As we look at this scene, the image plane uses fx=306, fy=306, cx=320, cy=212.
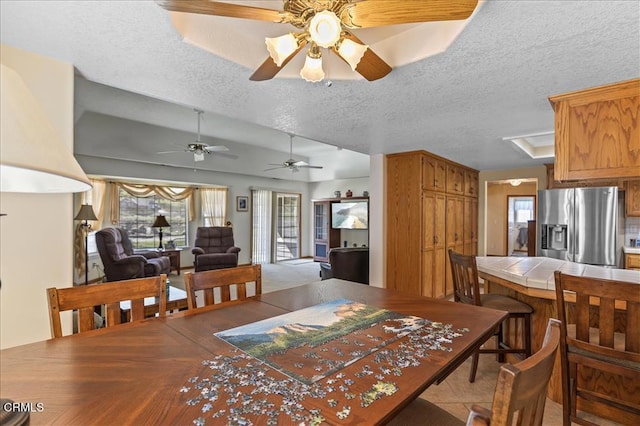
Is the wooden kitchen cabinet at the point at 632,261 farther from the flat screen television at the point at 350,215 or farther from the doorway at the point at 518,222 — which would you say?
the doorway at the point at 518,222

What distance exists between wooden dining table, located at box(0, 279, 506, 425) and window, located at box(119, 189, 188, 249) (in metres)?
6.27

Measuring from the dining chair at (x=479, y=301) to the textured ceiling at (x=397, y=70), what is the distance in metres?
1.30

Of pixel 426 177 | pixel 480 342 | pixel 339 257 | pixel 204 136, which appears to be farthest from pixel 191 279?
pixel 204 136

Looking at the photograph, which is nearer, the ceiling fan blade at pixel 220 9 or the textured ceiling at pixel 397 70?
the ceiling fan blade at pixel 220 9

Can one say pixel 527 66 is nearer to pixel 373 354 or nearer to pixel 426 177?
pixel 373 354

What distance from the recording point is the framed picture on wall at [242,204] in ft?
26.2

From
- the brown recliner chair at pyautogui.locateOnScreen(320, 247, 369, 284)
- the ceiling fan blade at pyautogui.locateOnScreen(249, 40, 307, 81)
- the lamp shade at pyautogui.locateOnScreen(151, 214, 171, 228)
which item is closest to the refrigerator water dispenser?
the brown recliner chair at pyautogui.locateOnScreen(320, 247, 369, 284)

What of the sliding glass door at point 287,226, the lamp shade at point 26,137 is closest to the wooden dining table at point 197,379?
the lamp shade at point 26,137

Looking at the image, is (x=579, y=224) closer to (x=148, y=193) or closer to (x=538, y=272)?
(x=538, y=272)

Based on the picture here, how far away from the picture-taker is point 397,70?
1.98 m

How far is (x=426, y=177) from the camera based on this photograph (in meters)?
4.54

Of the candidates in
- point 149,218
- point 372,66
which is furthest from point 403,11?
point 149,218

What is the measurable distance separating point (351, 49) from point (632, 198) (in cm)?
481

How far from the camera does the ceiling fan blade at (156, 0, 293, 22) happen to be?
3.84 ft
